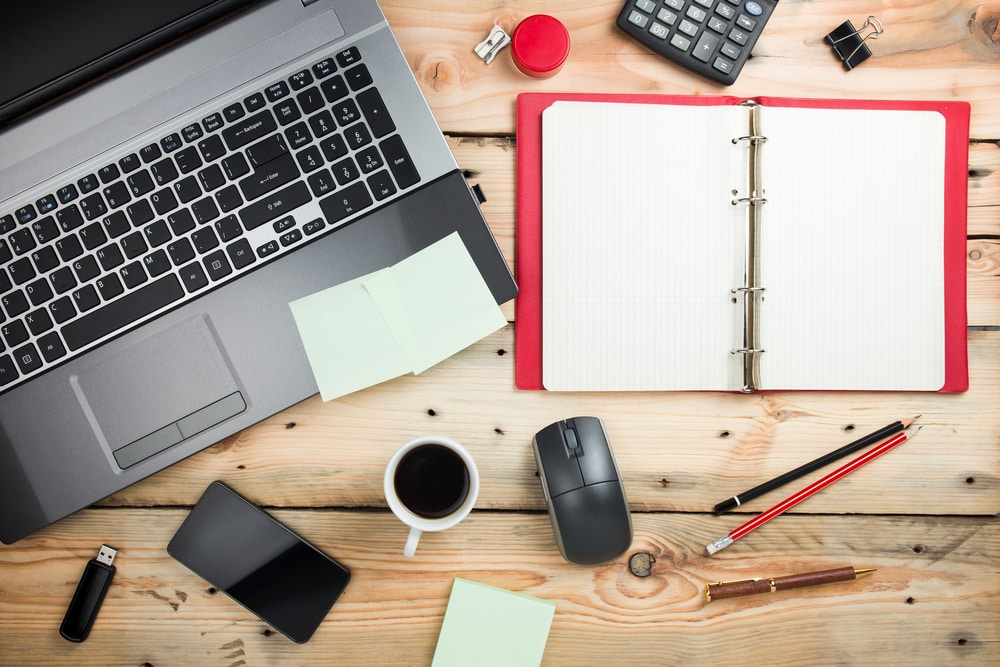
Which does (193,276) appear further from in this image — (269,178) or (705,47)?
(705,47)

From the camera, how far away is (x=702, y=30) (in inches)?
27.0

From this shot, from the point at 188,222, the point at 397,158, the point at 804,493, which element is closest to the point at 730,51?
the point at 397,158

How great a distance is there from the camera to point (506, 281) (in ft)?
2.11

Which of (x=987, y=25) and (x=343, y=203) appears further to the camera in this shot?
(x=987, y=25)

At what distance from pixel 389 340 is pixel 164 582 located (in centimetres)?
36

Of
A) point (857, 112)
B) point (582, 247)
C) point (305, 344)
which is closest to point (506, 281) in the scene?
point (582, 247)

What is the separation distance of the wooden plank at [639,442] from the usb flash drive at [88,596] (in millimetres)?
67

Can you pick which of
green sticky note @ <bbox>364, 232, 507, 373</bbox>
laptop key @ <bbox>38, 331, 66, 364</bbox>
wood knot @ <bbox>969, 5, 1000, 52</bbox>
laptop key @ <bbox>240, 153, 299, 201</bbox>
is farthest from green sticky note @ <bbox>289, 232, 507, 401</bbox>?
wood knot @ <bbox>969, 5, 1000, 52</bbox>

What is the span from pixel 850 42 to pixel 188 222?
726 millimetres

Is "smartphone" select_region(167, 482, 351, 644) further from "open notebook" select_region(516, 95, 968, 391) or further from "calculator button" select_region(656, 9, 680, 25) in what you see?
"calculator button" select_region(656, 9, 680, 25)

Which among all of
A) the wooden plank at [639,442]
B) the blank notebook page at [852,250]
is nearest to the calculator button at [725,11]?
the blank notebook page at [852,250]

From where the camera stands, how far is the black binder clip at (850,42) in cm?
70

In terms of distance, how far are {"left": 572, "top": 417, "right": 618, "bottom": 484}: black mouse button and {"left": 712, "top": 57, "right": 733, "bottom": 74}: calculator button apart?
399 millimetres

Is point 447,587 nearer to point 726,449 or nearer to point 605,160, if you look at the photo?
point 726,449
